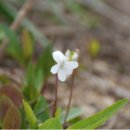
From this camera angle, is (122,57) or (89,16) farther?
(89,16)

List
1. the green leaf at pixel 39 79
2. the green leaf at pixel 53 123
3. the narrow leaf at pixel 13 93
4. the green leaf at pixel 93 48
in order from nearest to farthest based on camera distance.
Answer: the green leaf at pixel 53 123, the narrow leaf at pixel 13 93, the green leaf at pixel 39 79, the green leaf at pixel 93 48

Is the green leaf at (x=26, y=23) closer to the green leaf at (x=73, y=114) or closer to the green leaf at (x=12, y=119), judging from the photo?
the green leaf at (x=73, y=114)

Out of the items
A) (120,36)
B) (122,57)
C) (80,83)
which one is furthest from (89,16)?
(80,83)

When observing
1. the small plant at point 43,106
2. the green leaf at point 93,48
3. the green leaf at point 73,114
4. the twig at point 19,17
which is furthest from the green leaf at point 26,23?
the green leaf at point 73,114

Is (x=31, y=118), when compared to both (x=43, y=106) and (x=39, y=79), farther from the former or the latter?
(x=39, y=79)

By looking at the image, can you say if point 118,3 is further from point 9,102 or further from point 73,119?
point 9,102

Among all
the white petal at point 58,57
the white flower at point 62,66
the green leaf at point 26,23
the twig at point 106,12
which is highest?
the twig at point 106,12

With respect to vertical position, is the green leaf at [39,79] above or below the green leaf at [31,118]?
above
